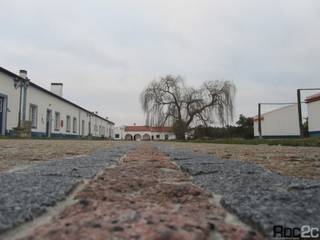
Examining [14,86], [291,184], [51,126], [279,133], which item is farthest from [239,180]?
[279,133]

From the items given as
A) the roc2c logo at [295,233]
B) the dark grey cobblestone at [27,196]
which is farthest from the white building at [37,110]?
the roc2c logo at [295,233]

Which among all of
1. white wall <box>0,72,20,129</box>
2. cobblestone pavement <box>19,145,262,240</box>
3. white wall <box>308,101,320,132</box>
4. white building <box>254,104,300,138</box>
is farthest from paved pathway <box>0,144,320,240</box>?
white building <box>254,104,300,138</box>

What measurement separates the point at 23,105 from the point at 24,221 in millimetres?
24776

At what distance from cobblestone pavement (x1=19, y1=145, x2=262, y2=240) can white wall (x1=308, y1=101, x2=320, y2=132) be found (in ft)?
106

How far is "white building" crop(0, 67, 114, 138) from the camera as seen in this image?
842 inches

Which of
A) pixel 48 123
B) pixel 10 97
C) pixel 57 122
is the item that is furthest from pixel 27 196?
pixel 57 122

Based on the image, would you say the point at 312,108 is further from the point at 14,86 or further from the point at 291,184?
the point at 291,184

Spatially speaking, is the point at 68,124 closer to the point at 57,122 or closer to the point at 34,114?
the point at 57,122

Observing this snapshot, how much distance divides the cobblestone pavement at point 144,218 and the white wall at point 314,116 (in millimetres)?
32271

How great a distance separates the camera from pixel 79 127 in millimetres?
41469

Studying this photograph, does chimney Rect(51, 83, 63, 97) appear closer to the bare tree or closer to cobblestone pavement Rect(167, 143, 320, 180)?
the bare tree

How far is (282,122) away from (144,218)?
4462cm

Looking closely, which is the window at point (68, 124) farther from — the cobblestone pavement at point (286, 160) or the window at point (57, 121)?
the cobblestone pavement at point (286, 160)

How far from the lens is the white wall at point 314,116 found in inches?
1204
